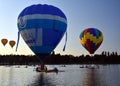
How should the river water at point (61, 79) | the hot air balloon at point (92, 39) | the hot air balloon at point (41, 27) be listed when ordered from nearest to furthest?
the river water at point (61, 79), the hot air balloon at point (41, 27), the hot air balloon at point (92, 39)

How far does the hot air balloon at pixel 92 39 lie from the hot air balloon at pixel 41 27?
111ft

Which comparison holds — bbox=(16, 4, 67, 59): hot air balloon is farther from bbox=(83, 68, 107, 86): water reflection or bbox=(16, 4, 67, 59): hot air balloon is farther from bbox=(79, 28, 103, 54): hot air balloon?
bbox=(79, 28, 103, 54): hot air balloon

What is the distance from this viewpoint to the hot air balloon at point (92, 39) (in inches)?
3797

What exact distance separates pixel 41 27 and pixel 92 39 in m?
36.1

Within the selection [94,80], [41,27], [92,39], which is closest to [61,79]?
[94,80]

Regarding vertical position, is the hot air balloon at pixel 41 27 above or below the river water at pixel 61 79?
above

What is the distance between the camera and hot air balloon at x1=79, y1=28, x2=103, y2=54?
96438mm

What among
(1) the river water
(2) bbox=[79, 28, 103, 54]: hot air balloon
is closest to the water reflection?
(1) the river water

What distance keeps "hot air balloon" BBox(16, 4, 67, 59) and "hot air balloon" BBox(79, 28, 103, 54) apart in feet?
111

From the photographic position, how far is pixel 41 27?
205 ft

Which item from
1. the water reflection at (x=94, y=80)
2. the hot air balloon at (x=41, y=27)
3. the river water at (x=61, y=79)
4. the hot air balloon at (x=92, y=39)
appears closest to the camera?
the water reflection at (x=94, y=80)

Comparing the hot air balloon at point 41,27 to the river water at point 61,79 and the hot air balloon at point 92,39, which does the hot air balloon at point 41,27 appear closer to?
the river water at point 61,79

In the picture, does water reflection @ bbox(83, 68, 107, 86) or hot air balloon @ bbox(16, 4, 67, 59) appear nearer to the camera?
water reflection @ bbox(83, 68, 107, 86)

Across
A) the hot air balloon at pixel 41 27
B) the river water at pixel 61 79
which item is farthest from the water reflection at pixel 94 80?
the hot air balloon at pixel 41 27
